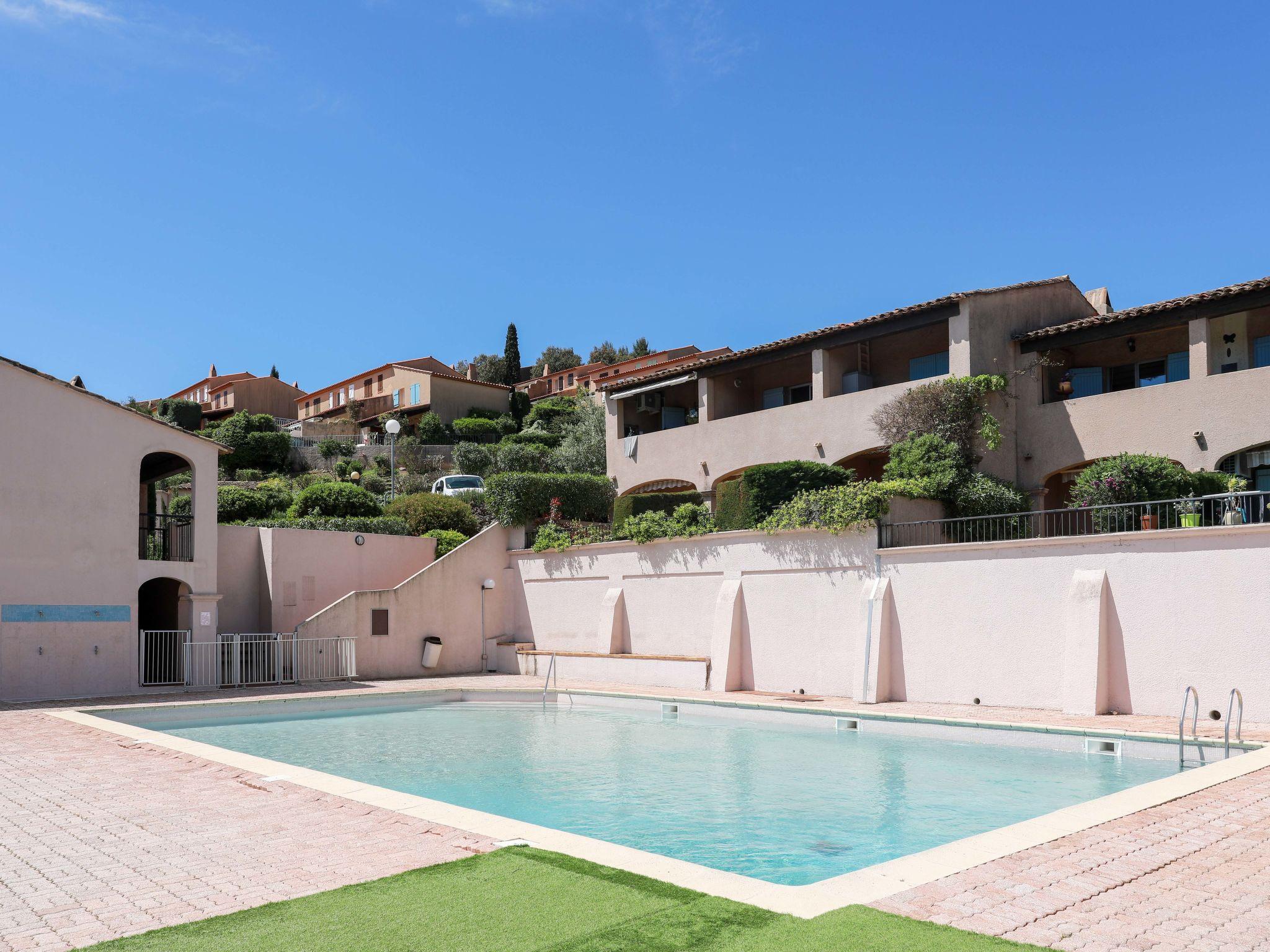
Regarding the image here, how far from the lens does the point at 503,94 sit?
19797 millimetres

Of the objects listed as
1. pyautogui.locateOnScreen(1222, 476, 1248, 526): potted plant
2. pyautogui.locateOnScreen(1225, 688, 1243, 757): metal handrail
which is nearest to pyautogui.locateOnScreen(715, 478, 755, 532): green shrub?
pyautogui.locateOnScreen(1222, 476, 1248, 526): potted plant

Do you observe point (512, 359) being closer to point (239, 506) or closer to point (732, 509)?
point (239, 506)

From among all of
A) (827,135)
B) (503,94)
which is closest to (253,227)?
(503,94)

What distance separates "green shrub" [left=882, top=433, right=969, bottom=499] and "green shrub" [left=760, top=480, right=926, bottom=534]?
28.1 inches

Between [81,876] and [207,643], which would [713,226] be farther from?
[81,876]

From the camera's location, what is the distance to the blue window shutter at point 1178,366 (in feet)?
67.1

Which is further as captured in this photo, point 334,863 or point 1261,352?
point 1261,352

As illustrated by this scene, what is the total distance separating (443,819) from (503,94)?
54.8 feet

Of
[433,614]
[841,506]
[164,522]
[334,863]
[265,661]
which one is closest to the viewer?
[334,863]

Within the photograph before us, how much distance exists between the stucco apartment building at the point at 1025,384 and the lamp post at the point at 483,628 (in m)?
6.50

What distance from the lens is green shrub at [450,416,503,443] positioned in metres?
59.3

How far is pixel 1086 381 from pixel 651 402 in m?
13.0

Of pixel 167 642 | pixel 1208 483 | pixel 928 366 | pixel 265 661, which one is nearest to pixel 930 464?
pixel 1208 483

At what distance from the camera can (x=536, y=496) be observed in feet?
81.9
